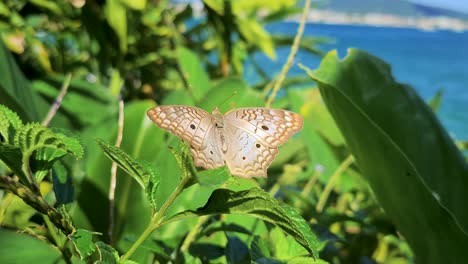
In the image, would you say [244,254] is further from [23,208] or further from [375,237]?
[375,237]

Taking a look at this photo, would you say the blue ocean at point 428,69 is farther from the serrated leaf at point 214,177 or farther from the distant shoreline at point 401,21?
the distant shoreline at point 401,21

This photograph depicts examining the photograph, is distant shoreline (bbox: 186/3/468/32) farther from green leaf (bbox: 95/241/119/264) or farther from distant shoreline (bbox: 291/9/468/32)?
green leaf (bbox: 95/241/119/264)

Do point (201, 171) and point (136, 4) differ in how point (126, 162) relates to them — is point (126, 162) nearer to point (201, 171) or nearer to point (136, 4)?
point (201, 171)

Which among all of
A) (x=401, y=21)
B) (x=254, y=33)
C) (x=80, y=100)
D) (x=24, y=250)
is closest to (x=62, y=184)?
(x=24, y=250)

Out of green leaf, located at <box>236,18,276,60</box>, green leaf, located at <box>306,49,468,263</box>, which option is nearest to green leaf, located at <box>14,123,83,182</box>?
green leaf, located at <box>306,49,468,263</box>

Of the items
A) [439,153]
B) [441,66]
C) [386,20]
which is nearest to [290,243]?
[439,153]
